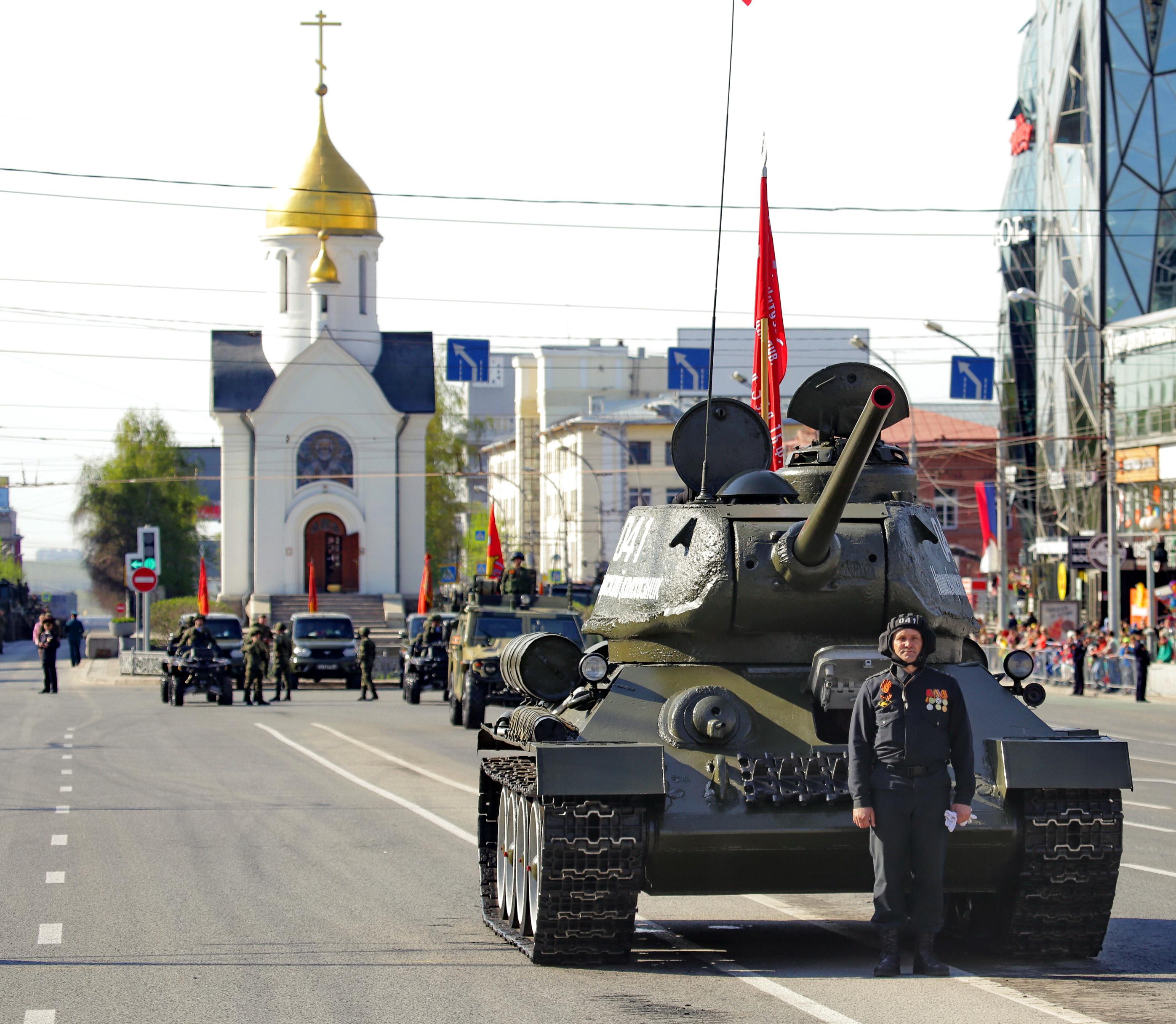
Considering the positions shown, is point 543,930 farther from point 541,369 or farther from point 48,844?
point 541,369

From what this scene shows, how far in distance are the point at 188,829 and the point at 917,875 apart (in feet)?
26.4

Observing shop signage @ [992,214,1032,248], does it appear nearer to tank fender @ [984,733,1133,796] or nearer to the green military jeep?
the green military jeep

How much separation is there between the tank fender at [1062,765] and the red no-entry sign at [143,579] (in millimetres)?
33086

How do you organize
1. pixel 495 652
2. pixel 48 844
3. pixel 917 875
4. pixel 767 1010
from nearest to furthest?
pixel 767 1010 → pixel 917 875 → pixel 48 844 → pixel 495 652

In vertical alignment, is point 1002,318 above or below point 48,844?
above

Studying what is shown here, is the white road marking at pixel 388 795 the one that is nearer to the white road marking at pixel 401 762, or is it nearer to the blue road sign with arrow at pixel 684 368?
the white road marking at pixel 401 762

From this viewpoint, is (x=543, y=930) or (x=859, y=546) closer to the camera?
(x=543, y=930)

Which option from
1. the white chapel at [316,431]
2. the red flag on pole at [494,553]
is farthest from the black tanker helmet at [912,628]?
the white chapel at [316,431]

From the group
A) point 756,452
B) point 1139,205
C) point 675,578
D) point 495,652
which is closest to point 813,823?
point 675,578

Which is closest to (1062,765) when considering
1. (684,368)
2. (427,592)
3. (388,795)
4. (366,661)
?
(388,795)

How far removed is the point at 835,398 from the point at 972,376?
32.9 meters

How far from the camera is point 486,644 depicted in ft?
90.2

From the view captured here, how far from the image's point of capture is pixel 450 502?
271ft

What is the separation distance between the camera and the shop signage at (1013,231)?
68.7 m
